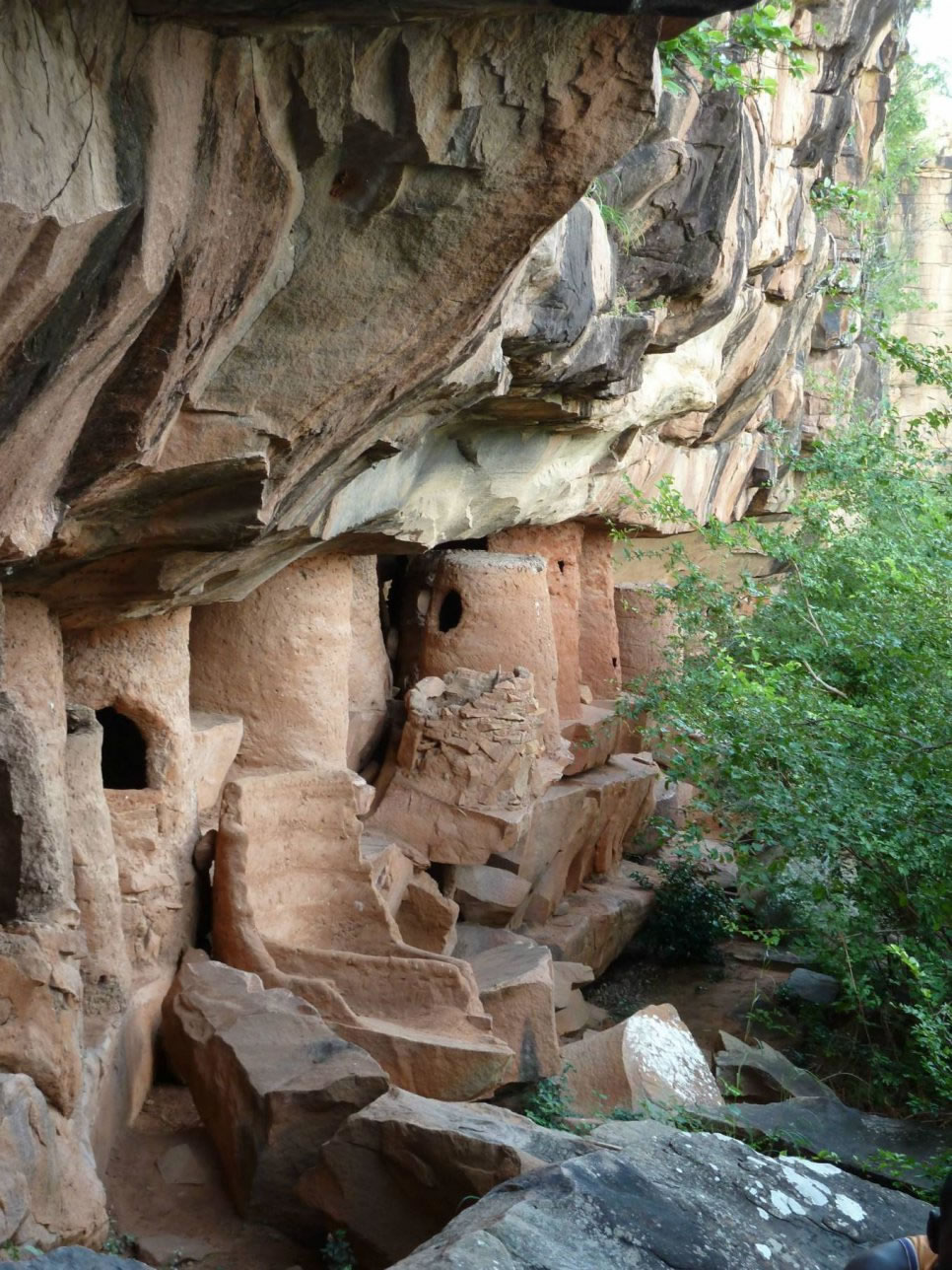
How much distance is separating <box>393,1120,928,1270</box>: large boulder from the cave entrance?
398 cm

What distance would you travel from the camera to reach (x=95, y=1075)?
18.0ft

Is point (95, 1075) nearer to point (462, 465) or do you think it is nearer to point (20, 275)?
point (20, 275)

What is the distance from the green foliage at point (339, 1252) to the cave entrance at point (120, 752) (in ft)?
10.0

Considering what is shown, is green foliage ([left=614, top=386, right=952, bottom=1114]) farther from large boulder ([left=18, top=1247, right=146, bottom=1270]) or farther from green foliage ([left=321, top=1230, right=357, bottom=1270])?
large boulder ([left=18, top=1247, right=146, bottom=1270])

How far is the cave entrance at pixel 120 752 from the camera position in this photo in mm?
7590

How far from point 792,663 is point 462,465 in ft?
7.95

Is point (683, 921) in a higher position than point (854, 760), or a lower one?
lower

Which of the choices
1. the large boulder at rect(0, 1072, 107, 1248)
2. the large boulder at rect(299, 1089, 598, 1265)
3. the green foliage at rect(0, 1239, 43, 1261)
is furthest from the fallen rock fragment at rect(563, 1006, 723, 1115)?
the green foliage at rect(0, 1239, 43, 1261)

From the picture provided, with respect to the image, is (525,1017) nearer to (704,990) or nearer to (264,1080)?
(264,1080)

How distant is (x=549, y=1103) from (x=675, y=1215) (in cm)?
301

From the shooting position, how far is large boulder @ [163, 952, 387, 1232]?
17.7 ft

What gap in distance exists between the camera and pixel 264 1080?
18.2 feet

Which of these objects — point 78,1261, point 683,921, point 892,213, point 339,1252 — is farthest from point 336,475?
point 892,213

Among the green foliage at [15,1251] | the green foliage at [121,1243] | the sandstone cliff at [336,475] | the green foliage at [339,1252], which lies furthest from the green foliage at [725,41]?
the green foliage at [121,1243]
